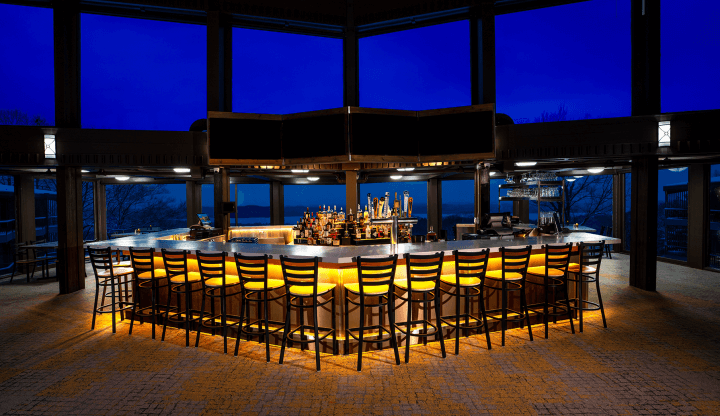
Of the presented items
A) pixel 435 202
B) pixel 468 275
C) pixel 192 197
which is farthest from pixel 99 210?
pixel 468 275

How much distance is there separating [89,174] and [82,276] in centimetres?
405

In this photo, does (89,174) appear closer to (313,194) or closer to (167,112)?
(313,194)

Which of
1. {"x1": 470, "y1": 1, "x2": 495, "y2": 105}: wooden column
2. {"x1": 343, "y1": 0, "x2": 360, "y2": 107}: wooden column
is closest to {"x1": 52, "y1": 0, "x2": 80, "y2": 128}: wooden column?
{"x1": 343, "y1": 0, "x2": 360, "y2": 107}: wooden column

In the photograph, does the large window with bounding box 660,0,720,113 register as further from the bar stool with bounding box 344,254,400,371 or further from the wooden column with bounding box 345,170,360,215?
the bar stool with bounding box 344,254,400,371

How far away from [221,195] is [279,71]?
71.1 ft

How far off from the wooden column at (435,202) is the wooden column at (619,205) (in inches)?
226

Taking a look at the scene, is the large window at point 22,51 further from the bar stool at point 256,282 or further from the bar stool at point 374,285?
the bar stool at point 374,285

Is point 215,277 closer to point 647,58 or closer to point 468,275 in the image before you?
point 468,275

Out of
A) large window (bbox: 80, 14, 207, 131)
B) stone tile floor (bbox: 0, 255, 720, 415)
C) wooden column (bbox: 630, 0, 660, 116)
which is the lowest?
stone tile floor (bbox: 0, 255, 720, 415)

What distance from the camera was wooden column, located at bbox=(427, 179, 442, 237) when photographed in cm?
1251

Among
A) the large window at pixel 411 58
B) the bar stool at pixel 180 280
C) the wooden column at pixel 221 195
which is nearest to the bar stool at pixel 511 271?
the bar stool at pixel 180 280

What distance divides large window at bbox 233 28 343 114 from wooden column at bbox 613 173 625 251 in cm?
1163

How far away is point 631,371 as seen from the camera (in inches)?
147

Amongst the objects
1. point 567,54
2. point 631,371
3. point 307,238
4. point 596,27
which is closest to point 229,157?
point 307,238
